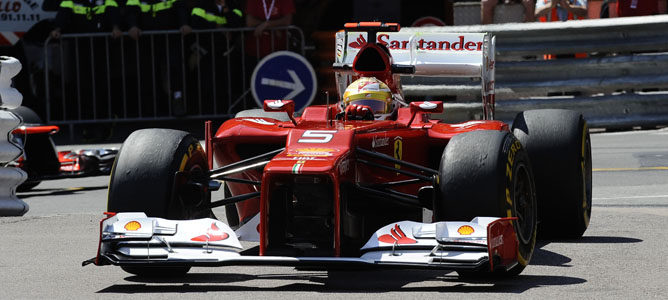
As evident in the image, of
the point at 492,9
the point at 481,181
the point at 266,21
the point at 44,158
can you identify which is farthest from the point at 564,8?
the point at 481,181

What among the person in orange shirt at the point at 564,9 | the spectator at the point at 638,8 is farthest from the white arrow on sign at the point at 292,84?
the spectator at the point at 638,8

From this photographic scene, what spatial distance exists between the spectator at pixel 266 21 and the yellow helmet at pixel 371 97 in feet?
29.1

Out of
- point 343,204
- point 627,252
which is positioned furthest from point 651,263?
point 343,204

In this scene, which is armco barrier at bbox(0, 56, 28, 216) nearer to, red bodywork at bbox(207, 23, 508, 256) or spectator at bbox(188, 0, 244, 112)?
red bodywork at bbox(207, 23, 508, 256)

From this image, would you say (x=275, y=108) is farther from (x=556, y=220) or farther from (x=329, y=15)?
(x=329, y=15)

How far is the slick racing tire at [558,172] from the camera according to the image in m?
9.53

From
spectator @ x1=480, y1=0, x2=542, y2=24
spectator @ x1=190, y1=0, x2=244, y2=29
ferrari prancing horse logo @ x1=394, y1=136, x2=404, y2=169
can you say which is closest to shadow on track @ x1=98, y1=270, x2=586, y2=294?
ferrari prancing horse logo @ x1=394, y1=136, x2=404, y2=169

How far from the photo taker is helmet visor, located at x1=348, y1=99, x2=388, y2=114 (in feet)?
30.8

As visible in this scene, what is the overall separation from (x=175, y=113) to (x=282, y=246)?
10.6 m

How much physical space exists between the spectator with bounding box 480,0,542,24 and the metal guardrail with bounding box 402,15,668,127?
45 cm

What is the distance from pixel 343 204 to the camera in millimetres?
7801

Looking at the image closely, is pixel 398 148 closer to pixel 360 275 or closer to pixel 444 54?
pixel 360 275

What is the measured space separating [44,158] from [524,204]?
7.18m

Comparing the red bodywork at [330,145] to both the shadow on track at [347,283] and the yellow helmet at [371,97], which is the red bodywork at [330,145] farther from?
the shadow on track at [347,283]
